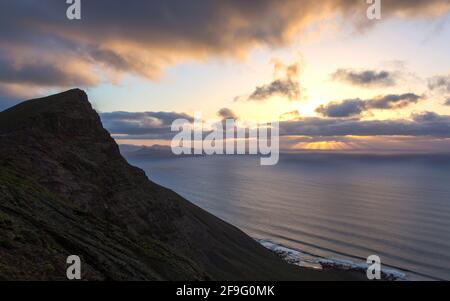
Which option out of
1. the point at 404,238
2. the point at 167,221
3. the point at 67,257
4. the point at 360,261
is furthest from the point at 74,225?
the point at 404,238

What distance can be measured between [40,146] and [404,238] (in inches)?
4777

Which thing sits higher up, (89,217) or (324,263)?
(89,217)

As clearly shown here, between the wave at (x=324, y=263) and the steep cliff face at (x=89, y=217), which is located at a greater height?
the steep cliff face at (x=89, y=217)

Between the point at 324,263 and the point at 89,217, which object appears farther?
the point at 324,263

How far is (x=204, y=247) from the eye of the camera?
77938 millimetres

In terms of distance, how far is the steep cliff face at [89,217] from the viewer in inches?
971

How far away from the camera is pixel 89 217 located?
36312mm

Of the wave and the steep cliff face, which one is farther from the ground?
the steep cliff face

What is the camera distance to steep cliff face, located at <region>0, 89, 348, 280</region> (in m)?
24.7

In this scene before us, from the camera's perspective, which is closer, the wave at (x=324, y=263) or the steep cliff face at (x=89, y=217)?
the steep cliff face at (x=89, y=217)

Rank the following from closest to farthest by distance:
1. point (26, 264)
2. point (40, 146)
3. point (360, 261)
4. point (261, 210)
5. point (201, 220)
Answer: point (26, 264)
point (40, 146)
point (201, 220)
point (360, 261)
point (261, 210)

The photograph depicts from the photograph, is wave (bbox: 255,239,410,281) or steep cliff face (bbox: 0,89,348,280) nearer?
steep cliff face (bbox: 0,89,348,280)
